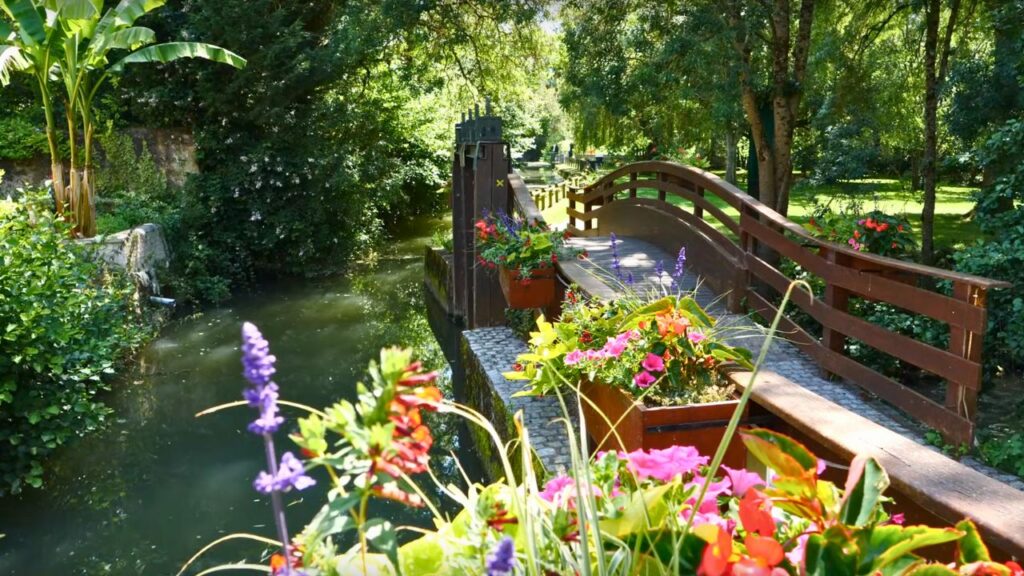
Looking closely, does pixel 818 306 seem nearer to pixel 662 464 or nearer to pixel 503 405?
pixel 503 405

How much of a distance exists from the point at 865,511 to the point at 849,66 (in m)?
10.6

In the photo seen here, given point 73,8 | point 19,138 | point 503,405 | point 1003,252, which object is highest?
point 73,8

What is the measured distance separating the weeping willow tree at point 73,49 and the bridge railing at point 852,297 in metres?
7.08

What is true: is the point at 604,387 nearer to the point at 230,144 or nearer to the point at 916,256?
the point at 916,256

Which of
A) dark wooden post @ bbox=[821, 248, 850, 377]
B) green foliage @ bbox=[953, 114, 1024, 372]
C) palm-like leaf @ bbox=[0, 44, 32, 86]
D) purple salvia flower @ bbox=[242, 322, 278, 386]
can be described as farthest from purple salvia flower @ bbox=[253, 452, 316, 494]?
palm-like leaf @ bbox=[0, 44, 32, 86]

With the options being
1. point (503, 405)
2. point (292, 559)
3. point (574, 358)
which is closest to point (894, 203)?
point (503, 405)

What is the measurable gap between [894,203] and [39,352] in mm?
15500

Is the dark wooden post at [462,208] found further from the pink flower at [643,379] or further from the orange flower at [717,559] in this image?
the orange flower at [717,559]

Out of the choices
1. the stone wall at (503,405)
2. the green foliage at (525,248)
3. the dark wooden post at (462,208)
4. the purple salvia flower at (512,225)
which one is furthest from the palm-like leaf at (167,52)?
the green foliage at (525,248)

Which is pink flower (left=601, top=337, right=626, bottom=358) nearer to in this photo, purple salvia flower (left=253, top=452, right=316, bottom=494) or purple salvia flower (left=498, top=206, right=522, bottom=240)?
purple salvia flower (left=253, top=452, right=316, bottom=494)

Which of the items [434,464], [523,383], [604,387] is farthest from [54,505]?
[604,387]

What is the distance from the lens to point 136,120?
15.7 m

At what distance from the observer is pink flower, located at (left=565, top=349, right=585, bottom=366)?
14.1ft

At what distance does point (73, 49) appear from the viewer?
11.1 metres
